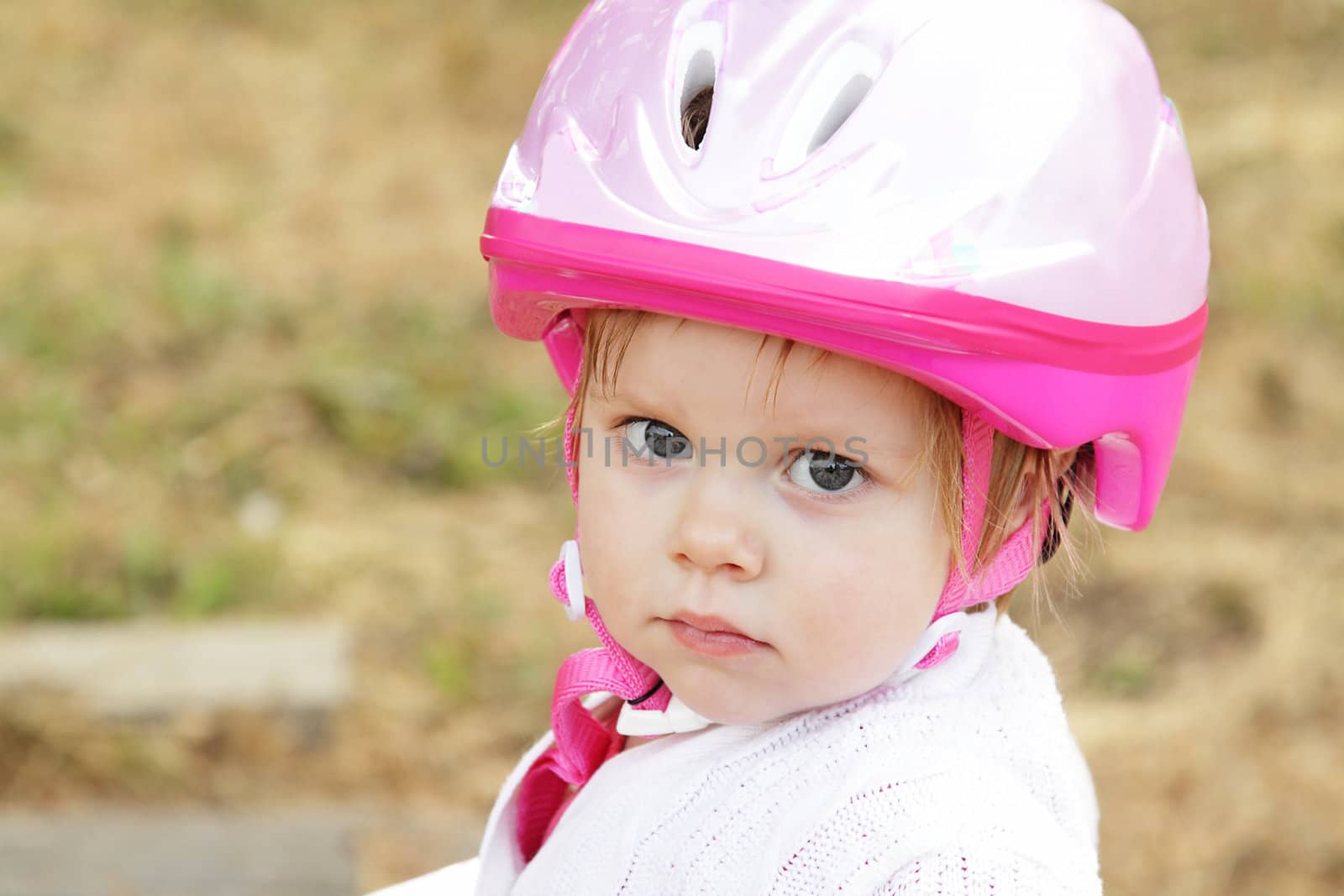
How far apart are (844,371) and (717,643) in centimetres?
28

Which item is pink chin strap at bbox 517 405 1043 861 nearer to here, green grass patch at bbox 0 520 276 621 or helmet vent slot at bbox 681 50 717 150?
helmet vent slot at bbox 681 50 717 150

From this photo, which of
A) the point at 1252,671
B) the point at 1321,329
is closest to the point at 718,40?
the point at 1252,671

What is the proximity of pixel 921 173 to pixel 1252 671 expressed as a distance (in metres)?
2.81

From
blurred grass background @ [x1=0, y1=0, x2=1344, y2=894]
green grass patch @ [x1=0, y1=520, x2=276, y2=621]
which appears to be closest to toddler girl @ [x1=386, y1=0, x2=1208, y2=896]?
blurred grass background @ [x1=0, y1=0, x2=1344, y2=894]

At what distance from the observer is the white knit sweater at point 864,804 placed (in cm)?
140

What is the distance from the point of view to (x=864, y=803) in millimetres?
1453

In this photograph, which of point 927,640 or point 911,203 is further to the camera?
point 927,640

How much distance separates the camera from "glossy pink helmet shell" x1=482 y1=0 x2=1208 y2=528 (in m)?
1.37

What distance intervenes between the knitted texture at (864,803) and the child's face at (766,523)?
6 cm

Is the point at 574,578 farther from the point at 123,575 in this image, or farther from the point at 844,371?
the point at 123,575

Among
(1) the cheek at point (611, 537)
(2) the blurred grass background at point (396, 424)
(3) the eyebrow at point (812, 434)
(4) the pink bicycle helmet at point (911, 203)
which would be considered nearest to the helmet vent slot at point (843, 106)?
(4) the pink bicycle helmet at point (911, 203)

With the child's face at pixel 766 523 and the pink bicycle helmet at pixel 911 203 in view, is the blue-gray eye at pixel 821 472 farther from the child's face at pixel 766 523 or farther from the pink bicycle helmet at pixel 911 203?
the pink bicycle helmet at pixel 911 203

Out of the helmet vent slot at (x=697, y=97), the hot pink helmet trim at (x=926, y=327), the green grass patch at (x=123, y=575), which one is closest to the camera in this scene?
Result: the hot pink helmet trim at (x=926, y=327)

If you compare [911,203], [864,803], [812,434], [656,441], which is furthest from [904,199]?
[864,803]
